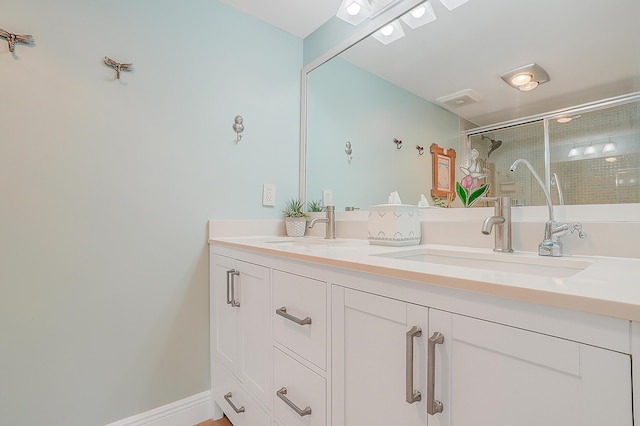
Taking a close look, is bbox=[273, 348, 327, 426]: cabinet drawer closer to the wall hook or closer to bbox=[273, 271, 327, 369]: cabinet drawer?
bbox=[273, 271, 327, 369]: cabinet drawer

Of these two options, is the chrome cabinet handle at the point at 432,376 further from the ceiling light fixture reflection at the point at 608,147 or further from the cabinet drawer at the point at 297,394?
the ceiling light fixture reflection at the point at 608,147

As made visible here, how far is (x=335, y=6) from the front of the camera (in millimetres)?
1718

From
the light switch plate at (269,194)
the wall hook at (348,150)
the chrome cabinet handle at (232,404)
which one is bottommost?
the chrome cabinet handle at (232,404)

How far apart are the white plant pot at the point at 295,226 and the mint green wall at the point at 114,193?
188mm

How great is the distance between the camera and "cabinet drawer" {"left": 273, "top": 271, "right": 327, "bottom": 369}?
872mm

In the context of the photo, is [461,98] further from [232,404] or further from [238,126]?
[232,404]

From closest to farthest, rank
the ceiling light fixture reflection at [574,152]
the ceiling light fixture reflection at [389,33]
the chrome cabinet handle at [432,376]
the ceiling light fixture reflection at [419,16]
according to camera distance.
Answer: the chrome cabinet handle at [432,376] → the ceiling light fixture reflection at [574,152] → the ceiling light fixture reflection at [419,16] → the ceiling light fixture reflection at [389,33]

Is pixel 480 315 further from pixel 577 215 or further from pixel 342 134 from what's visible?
pixel 342 134

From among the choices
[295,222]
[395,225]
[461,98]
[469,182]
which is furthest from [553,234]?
[295,222]

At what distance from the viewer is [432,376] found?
0.59 m

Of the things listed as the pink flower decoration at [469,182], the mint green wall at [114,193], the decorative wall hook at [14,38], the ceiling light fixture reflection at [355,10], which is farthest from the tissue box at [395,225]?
the decorative wall hook at [14,38]

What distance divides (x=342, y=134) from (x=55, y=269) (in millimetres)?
1449

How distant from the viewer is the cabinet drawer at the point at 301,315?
0.87 meters

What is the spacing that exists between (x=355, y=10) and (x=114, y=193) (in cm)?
144
